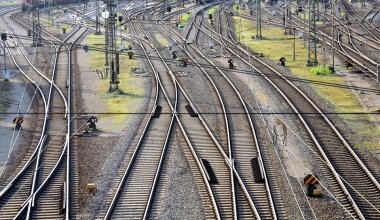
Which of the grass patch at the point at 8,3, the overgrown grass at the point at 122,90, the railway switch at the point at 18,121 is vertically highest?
the grass patch at the point at 8,3

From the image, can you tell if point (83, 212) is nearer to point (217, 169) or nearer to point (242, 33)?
point (217, 169)

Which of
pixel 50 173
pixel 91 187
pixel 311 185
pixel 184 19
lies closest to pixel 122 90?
pixel 50 173

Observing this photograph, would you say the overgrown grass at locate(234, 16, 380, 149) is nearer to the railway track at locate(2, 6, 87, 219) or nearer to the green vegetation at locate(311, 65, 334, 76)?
the green vegetation at locate(311, 65, 334, 76)

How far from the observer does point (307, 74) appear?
131 ft

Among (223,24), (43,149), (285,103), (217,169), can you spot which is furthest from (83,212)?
(223,24)

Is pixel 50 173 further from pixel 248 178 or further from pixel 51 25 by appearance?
pixel 51 25

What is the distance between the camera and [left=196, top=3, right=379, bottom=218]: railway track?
19.2 metres

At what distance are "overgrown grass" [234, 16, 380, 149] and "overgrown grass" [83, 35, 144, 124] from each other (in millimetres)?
8188

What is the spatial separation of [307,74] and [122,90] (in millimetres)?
10095

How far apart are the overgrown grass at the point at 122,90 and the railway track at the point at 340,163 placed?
655 centimetres

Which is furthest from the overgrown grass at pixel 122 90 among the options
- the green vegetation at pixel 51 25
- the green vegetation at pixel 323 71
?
the green vegetation at pixel 51 25

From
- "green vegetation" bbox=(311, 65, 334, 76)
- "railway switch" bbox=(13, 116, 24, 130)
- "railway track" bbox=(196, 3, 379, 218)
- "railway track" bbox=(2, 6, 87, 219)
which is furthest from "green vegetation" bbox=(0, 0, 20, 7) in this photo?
"railway switch" bbox=(13, 116, 24, 130)

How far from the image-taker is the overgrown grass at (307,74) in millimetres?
A: 27480

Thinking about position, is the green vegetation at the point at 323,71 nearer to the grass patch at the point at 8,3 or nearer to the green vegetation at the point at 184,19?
the green vegetation at the point at 184,19
